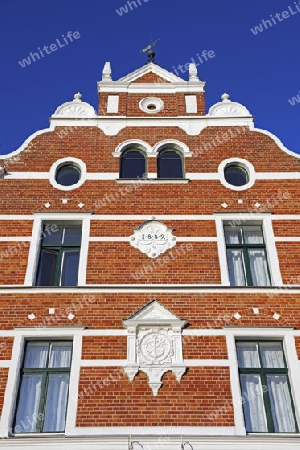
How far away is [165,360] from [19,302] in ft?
11.3

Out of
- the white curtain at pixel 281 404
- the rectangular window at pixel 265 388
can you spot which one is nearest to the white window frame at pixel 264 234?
the rectangular window at pixel 265 388

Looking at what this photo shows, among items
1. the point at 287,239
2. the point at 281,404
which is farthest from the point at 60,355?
the point at 287,239

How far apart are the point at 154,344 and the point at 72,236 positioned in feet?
11.8

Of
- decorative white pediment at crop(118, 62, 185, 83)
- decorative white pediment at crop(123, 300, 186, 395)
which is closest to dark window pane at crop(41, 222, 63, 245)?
decorative white pediment at crop(123, 300, 186, 395)

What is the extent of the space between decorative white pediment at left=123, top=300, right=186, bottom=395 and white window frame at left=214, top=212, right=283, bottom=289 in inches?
65.0

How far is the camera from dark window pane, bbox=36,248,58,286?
1295 cm

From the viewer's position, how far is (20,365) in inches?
451

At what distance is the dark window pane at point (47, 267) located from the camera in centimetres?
1295

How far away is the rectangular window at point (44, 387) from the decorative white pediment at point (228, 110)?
316 inches

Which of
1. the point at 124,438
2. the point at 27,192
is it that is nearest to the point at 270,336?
the point at 124,438

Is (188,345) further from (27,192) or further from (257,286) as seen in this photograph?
(27,192)

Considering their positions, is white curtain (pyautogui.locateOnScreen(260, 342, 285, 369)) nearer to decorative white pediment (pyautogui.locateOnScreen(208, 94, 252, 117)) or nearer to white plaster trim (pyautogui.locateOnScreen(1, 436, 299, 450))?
white plaster trim (pyautogui.locateOnScreen(1, 436, 299, 450))

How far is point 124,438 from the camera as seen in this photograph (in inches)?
405

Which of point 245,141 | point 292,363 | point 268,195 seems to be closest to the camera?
point 292,363
